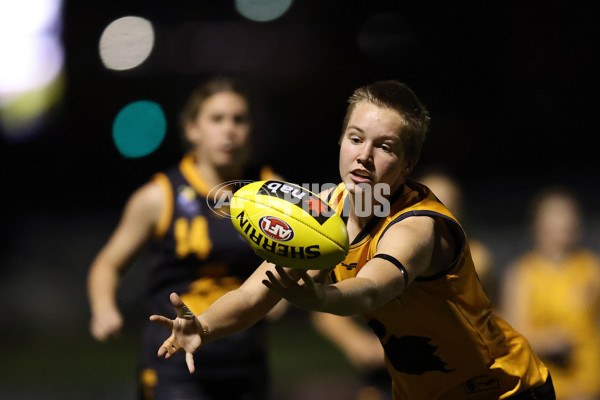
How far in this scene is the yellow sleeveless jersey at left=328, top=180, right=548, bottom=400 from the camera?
2.44 m

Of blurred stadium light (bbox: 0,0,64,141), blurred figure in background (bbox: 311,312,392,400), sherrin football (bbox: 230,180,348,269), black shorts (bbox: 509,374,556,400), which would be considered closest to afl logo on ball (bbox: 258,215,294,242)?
sherrin football (bbox: 230,180,348,269)

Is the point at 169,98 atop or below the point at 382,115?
below

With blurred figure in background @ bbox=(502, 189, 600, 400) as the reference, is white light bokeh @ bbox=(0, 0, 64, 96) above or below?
below

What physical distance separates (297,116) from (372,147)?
414 inches

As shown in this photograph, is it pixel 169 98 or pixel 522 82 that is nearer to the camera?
pixel 522 82

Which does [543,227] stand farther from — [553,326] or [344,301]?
[344,301]

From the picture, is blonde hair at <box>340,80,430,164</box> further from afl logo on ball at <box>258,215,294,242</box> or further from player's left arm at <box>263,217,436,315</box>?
afl logo on ball at <box>258,215,294,242</box>

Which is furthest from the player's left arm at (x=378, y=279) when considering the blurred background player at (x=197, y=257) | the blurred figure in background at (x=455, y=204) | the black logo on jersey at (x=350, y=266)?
the blurred figure in background at (x=455, y=204)

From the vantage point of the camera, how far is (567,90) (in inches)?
486

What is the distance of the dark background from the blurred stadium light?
0.40 meters

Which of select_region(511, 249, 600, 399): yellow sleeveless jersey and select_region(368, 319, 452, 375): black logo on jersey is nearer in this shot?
select_region(368, 319, 452, 375): black logo on jersey

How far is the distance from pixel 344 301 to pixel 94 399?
583 centimetres

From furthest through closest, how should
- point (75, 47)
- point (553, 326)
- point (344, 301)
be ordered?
point (75, 47), point (553, 326), point (344, 301)

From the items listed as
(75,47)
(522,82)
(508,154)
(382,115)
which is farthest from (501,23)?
(382,115)
